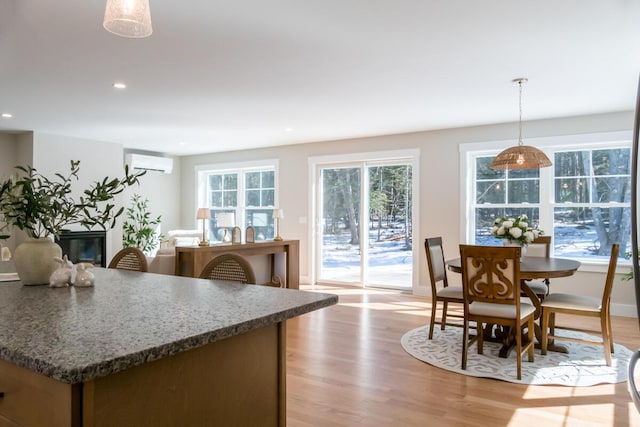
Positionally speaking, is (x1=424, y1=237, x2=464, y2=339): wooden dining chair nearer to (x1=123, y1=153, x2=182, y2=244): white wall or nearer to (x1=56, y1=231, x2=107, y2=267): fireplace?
(x1=56, y1=231, x2=107, y2=267): fireplace

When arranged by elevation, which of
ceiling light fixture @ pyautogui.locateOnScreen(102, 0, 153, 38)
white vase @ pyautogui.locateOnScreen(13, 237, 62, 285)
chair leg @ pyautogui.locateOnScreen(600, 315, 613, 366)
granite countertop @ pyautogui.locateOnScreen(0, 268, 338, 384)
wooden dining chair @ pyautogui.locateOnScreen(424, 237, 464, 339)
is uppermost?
ceiling light fixture @ pyautogui.locateOnScreen(102, 0, 153, 38)

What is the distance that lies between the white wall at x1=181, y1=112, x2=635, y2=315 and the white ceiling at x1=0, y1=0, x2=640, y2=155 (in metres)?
0.24

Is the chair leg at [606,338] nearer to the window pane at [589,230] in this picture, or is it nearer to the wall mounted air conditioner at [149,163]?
the window pane at [589,230]

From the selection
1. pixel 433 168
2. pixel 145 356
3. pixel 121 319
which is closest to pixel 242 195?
pixel 433 168

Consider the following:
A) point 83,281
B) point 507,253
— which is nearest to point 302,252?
point 507,253

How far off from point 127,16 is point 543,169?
5456mm

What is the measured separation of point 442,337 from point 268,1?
3.25 meters

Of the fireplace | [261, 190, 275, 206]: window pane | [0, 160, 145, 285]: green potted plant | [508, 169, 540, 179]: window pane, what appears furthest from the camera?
[261, 190, 275, 206]: window pane

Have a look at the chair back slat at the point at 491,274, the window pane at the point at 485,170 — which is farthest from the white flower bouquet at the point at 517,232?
the window pane at the point at 485,170

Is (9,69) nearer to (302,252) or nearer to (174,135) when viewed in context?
(174,135)

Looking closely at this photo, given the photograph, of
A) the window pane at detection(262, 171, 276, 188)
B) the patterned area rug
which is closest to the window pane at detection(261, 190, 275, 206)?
the window pane at detection(262, 171, 276, 188)

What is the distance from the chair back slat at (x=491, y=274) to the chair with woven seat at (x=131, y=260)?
2.29 m

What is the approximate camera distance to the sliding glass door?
6.89 m

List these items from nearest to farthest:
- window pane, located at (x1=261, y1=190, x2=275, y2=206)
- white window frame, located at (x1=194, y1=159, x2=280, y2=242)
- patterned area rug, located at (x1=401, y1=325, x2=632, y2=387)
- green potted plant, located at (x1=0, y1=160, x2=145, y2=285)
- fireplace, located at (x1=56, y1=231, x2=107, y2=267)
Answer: green potted plant, located at (x1=0, y1=160, x2=145, y2=285), patterned area rug, located at (x1=401, y1=325, x2=632, y2=387), fireplace, located at (x1=56, y1=231, x2=107, y2=267), white window frame, located at (x1=194, y1=159, x2=280, y2=242), window pane, located at (x1=261, y1=190, x2=275, y2=206)
